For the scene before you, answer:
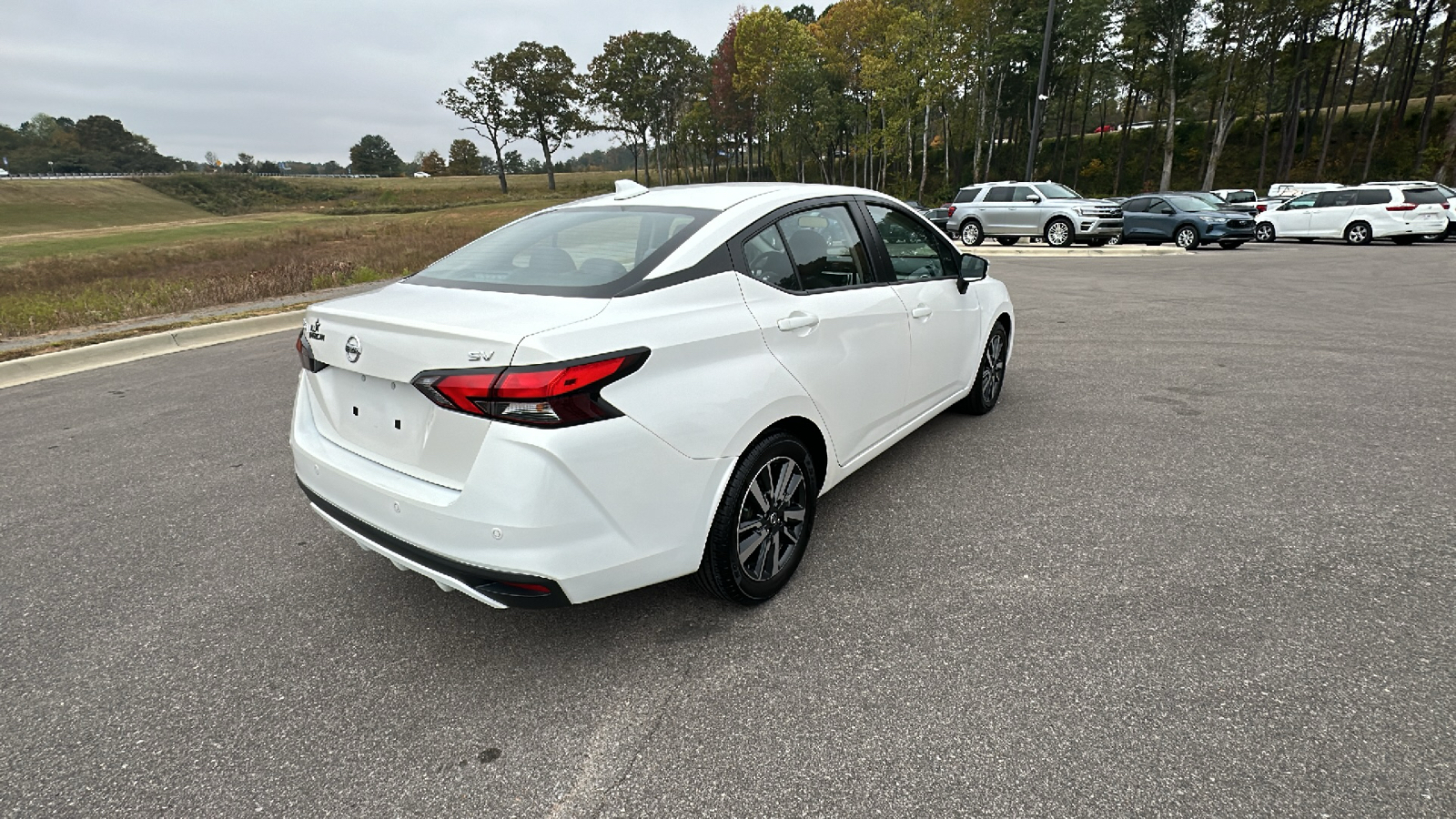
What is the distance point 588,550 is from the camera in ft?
7.00

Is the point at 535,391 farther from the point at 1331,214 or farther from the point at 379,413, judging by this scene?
the point at 1331,214

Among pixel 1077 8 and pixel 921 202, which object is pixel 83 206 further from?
pixel 1077 8

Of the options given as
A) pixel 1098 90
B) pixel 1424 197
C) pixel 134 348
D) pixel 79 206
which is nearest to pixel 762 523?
pixel 134 348

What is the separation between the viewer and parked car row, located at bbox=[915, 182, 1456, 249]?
60.4ft

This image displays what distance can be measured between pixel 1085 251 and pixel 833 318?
708 inches

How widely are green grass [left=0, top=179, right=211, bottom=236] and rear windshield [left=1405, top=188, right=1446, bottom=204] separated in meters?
69.0

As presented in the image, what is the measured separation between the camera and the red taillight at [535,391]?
198 centimetres

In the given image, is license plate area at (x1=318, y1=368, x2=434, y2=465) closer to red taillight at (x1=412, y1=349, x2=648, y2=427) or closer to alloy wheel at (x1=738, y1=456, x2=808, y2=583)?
red taillight at (x1=412, y1=349, x2=648, y2=427)

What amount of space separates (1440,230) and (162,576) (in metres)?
26.8

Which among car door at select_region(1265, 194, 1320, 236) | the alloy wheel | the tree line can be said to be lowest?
the alloy wheel

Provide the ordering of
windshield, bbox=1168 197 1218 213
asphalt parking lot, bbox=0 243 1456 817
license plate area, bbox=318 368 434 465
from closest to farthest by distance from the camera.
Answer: asphalt parking lot, bbox=0 243 1456 817 → license plate area, bbox=318 368 434 465 → windshield, bbox=1168 197 1218 213

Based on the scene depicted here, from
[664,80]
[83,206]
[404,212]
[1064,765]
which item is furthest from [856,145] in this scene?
[83,206]

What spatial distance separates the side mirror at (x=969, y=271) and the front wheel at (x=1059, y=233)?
17920 mm

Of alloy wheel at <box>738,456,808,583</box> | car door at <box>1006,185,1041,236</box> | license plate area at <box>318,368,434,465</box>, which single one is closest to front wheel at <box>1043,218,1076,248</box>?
car door at <box>1006,185,1041,236</box>
